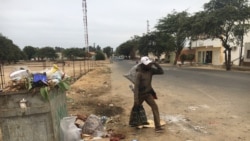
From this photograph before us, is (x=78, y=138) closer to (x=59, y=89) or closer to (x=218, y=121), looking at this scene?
(x=59, y=89)

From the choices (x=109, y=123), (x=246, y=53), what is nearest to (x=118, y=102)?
(x=109, y=123)

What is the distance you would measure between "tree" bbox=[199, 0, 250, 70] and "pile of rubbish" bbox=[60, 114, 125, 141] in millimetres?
24557

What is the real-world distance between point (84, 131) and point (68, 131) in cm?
51

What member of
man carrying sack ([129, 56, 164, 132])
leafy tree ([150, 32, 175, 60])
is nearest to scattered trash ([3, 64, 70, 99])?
man carrying sack ([129, 56, 164, 132])

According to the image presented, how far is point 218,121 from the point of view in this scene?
7.06 meters

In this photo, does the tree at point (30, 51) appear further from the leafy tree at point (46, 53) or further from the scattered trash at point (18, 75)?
the scattered trash at point (18, 75)

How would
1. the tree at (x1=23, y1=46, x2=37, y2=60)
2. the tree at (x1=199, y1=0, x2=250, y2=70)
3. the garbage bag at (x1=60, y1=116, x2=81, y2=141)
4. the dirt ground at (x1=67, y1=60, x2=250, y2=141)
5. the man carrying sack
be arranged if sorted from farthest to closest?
the tree at (x1=23, y1=46, x2=37, y2=60) → the tree at (x1=199, y1=0, x2=250, y2=70) → the man carrying sack → the dirt ground at (x1=67, y1=60, x2=250, y2=141) → the garbage bag at (x1=60, y1=116, x2=81, y2=141)

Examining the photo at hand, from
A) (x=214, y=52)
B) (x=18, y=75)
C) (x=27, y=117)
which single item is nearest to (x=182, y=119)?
(x=27, y=117)

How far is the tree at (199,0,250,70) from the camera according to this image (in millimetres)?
27508

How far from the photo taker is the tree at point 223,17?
2751 cm

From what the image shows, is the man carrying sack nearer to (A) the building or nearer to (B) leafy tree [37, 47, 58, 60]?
(A) the building

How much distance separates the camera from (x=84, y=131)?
556 cm

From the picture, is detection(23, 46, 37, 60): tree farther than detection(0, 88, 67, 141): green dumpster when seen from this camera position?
Yes

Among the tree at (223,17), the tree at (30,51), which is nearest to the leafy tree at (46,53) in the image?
the tree at (30,51)
